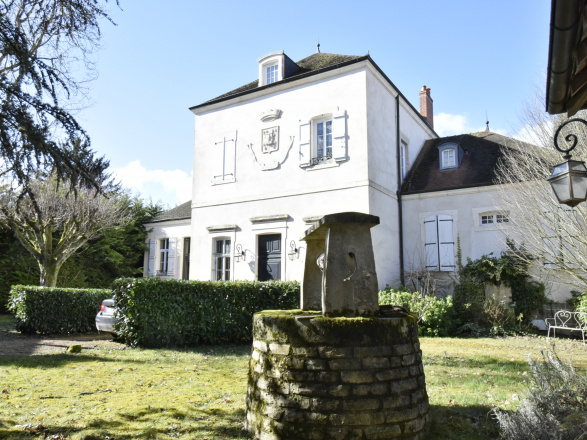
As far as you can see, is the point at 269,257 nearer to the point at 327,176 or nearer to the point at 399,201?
the point at 327,176

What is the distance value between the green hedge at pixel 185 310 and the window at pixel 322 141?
17.3 ft

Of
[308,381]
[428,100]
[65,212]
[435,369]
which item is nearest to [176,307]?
[435,369]

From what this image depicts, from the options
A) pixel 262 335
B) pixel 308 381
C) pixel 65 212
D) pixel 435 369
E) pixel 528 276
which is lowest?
pixel 435 369

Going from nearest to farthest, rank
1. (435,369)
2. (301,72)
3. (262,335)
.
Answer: (262,335) → (435,369) → (301,72)

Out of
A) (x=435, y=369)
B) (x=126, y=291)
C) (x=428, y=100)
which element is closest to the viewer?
(x=435, y=369)

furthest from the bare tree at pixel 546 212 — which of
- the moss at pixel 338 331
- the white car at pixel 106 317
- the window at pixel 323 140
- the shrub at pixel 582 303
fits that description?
the white car at pixel 106 317

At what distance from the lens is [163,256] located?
20531 mm

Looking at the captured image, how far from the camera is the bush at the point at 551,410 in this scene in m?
3.55

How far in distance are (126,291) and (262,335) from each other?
613 cm

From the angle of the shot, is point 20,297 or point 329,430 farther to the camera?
point 20,297

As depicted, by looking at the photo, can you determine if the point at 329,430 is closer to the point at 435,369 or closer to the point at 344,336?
the point at 344,336

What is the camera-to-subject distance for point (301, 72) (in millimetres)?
15656

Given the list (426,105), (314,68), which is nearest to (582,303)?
(314,68)

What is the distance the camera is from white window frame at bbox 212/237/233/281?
15.8 metres
